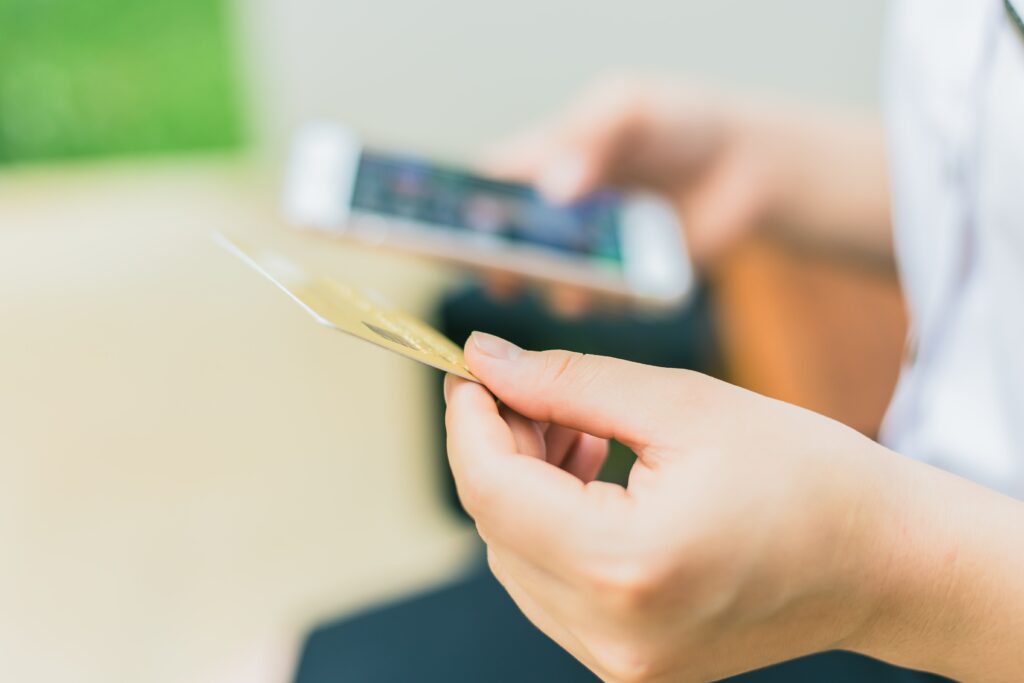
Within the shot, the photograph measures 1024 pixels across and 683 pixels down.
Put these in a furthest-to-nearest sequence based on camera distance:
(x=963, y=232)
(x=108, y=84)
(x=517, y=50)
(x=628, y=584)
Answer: (x=108, y=84), (x=517, y=50), (x=963, y=232), (x=628, y=584)

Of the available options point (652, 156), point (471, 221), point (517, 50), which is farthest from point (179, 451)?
point (517, 50)

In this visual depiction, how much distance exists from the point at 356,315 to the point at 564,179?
44cm

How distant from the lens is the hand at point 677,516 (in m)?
0.28

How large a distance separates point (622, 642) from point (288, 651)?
11.3 inches

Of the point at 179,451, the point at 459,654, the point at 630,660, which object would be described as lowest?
the point at 179,451

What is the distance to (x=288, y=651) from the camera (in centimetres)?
52

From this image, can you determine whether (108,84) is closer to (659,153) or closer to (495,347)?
(659,153)

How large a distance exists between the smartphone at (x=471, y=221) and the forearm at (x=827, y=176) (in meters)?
0.10

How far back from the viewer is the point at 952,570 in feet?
1.03

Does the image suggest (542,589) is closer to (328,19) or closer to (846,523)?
(846,523)

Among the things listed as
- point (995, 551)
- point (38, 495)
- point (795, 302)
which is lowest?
point (38, 495)

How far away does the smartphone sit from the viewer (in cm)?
68

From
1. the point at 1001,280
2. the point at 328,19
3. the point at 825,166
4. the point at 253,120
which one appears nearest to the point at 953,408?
the point at 1001,280

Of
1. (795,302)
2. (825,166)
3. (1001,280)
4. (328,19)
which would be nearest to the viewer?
(1001,280)
